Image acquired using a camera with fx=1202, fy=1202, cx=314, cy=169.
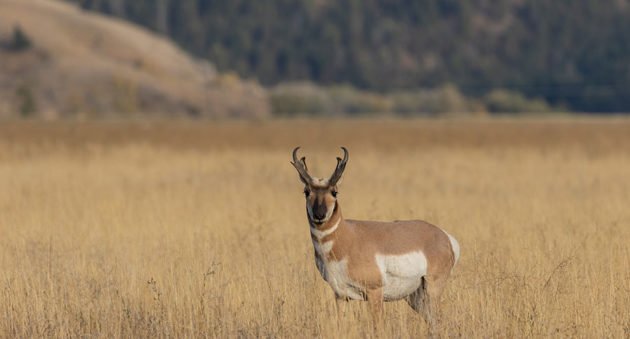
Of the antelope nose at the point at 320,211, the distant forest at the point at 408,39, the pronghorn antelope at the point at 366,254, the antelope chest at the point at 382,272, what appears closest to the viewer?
the antelope nose at the point at 320,211

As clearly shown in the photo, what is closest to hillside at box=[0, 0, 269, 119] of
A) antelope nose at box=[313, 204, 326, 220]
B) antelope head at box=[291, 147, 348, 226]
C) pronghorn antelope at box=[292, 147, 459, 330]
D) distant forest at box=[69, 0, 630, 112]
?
distant forest at box=[69, 0, 630, 112]

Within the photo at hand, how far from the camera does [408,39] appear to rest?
10175 cm

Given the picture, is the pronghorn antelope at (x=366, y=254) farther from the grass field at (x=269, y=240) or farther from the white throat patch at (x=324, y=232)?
the grass field at (x=269, y=240)

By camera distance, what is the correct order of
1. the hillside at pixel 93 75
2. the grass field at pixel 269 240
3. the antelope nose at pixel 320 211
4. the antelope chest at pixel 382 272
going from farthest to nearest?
the hillside at pixel 93 75
the grass field at pixel 269 240
the antelope chest at pixel 382 272
the antelope nose at pixel 320 211

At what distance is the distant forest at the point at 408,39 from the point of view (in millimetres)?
94312

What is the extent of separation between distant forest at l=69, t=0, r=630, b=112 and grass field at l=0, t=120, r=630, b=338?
6086 centimetres

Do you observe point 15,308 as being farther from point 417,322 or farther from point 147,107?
point 147,107

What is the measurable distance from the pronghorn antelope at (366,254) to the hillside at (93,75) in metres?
51.5

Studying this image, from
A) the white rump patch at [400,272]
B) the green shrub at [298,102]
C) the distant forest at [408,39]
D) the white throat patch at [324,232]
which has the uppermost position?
the distant forest at [408,39]

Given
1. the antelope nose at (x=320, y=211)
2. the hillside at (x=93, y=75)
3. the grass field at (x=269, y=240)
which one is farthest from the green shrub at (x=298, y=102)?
the antelope nose at (x=320, y=211)

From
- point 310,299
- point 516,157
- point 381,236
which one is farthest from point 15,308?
point 516,157

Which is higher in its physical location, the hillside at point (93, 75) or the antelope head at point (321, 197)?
the hillside at point (93, 75)

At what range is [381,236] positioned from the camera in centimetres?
914

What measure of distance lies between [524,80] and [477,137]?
5485cm
